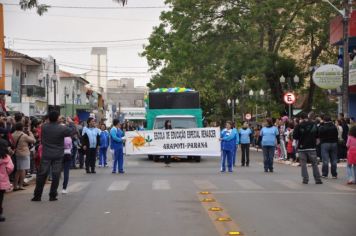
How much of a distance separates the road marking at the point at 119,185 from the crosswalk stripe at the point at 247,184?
118 inches

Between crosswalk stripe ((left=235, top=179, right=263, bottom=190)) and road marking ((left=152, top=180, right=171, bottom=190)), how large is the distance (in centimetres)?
191

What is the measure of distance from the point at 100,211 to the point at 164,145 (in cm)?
1620

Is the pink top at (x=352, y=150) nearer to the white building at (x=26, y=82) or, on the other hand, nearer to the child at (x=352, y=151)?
the child at (x=352, y=151)

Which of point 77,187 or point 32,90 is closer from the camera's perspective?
point 77,187

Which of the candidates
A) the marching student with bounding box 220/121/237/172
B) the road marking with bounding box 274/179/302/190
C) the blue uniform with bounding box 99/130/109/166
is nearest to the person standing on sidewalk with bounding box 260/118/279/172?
the marching student with bounding box 220/121/237/172

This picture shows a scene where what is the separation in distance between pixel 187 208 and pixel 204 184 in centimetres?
514

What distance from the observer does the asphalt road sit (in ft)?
34.3

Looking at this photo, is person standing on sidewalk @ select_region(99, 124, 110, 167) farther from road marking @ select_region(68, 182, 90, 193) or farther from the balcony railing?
the balcony railing

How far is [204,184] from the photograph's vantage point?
58.9 feet

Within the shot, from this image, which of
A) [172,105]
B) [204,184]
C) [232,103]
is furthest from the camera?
[232,103]

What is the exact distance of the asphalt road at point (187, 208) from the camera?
34.3ft

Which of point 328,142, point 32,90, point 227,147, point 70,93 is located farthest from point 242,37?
point 70,93

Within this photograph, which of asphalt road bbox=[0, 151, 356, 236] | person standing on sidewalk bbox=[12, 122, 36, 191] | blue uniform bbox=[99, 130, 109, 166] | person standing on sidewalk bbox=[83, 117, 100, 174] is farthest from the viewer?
blue uniform bbox=[99, 130, 109, 166]

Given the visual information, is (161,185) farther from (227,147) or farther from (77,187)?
(227,147)
